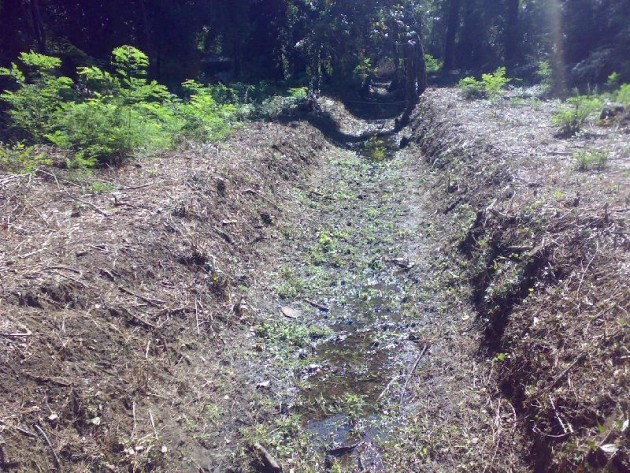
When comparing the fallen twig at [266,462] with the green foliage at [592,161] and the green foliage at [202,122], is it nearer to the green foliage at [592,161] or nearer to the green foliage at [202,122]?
the green foliage at [592,161]

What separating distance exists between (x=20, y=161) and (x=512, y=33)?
25.7 meters

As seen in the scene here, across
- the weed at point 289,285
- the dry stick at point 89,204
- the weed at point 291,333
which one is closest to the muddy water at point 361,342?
the weed at point 291,333

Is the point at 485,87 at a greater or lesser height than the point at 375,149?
greater

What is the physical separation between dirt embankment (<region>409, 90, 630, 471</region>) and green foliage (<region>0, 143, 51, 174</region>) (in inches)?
228

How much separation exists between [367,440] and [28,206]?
4.60 meters

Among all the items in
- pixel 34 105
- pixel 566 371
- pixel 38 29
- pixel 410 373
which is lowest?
pixel 410 373

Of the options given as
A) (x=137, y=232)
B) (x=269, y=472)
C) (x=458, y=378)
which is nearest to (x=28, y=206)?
(x=137, y=232)

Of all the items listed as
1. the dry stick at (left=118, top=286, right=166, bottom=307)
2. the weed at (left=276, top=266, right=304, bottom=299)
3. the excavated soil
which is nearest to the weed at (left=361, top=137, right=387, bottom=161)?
the excavated soil

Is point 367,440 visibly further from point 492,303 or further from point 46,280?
point 46,280

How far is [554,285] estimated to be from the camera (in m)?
5.14

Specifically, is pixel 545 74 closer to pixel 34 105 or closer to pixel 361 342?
pixel 361 342

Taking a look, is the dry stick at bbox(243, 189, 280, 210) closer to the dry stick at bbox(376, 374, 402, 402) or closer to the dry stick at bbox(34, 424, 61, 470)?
the dry stick at bbox(376, 374, 402, 402)

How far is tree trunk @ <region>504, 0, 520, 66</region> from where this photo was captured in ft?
88.4

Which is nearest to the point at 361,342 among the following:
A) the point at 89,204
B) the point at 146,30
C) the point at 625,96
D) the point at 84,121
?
A: the point at 89,204
